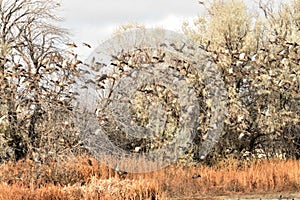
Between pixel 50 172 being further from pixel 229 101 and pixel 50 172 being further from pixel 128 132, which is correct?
pixel 229 101

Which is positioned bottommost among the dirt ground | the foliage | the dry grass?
the dirt ground

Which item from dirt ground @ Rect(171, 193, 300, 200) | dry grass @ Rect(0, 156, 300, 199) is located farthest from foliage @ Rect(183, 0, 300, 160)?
dirt ground @ Rect(171, 193, 300, 200)

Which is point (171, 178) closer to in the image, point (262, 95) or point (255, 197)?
point (255, 197)

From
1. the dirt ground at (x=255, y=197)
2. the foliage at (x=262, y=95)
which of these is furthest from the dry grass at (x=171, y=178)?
the foliage at (x=262, y=95)

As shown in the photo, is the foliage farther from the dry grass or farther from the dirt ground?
the dirt ground

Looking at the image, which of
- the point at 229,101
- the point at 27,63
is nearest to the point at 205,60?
the point at 229,101

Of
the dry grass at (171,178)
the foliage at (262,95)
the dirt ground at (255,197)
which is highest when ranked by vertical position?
the foliage at (262,95)

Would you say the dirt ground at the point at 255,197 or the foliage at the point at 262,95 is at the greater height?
the foliage at the point at 262,95

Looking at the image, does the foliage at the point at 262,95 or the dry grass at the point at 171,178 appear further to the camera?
the foliage at the point at 262,95

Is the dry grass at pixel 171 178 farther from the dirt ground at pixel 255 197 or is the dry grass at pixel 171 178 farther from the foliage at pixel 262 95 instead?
the foliage at pixel 262 95

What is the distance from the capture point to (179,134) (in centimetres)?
991

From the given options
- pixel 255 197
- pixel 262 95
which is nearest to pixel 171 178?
pixel 255 197

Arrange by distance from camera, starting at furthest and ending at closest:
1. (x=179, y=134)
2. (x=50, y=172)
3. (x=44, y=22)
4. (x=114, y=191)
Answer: (x=44, y=22)
(x=179, y=134)
(x=50, y=172)
(x=114, y=191)

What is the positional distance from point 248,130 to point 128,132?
8.17 feet
